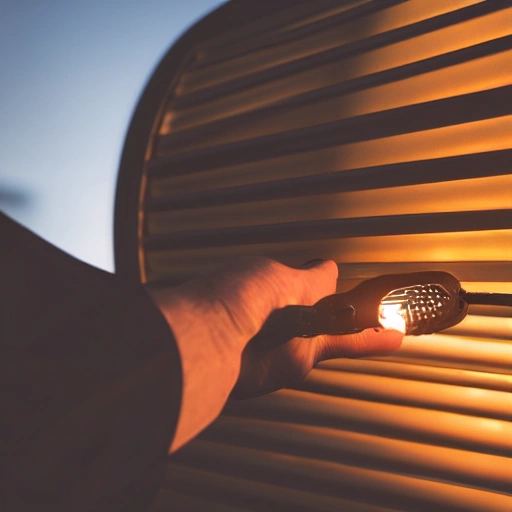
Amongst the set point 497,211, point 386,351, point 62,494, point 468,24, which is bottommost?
point 62,494

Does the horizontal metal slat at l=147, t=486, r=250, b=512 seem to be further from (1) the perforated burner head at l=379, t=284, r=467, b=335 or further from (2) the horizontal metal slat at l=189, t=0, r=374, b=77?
(2) the horizontal metal slat at l=189, t=0, r=374, b=77

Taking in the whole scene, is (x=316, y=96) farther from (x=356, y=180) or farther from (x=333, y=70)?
(x=356, y=180)

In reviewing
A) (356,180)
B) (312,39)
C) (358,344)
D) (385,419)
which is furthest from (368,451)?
(312,39)

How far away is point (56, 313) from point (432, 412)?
77 cm

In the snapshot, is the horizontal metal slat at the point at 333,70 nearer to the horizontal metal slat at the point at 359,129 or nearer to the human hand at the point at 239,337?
the horizontal metal slat at the point at 359,129

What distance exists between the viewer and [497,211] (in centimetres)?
100

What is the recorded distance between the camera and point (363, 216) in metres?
1.17

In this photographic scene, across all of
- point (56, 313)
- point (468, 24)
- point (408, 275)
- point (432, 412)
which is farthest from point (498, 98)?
point (56, 313)

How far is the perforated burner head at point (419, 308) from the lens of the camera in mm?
802

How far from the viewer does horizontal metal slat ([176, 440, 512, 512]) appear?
3.51 ft

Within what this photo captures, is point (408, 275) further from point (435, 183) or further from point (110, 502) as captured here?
point (110, 502)

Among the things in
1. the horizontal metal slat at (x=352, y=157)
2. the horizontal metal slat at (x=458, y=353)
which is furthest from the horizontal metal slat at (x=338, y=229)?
the horizontal metal slat at (x=458, y=353)

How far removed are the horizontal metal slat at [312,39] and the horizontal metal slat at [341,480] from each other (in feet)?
3.03

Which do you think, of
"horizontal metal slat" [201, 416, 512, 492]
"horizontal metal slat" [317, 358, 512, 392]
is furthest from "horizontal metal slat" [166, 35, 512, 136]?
"horizontal metal slat" [201, 416, 512, 492]
